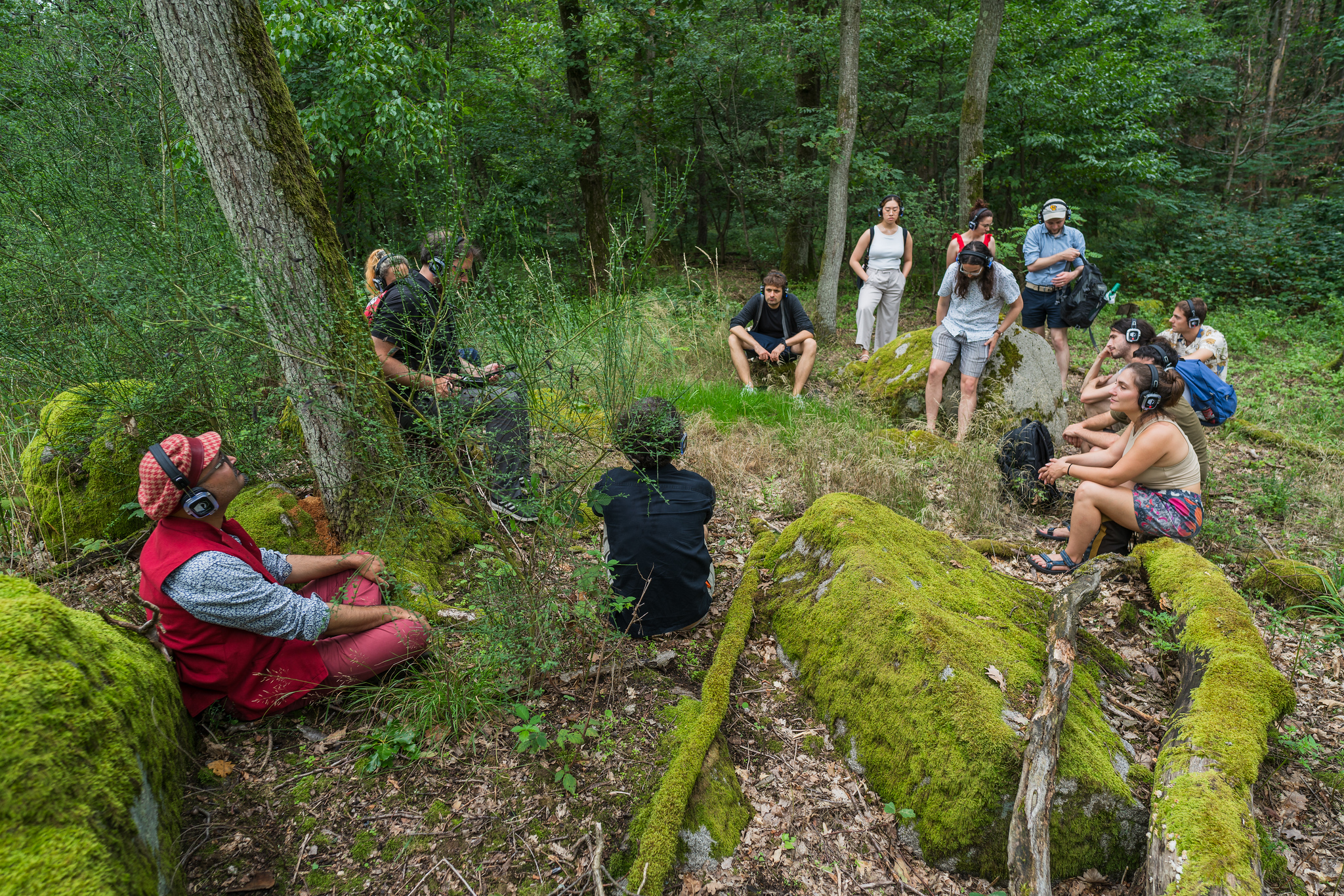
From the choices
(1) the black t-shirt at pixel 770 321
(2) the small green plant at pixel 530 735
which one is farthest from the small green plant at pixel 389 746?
(1) the black t-shirt at pixel 770 321

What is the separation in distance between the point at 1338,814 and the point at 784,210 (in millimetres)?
12592

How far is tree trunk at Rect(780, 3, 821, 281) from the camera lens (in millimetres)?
11828

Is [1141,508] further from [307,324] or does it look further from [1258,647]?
[307,324]

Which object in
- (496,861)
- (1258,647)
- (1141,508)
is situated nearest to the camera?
(496,861)

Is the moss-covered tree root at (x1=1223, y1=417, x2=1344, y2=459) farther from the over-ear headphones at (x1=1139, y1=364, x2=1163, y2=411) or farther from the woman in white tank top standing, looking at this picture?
the over-ear headphones at (x1=1139, y1=364, x2=1163, y2=411)

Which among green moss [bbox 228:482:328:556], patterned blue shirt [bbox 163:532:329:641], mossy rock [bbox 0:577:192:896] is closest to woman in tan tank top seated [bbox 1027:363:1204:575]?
patterned blue shirt [bbox 163:532:329:641]

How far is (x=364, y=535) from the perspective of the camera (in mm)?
3553

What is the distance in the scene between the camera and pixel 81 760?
5.52 feet

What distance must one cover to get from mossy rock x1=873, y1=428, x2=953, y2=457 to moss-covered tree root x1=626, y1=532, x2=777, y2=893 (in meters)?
2.73

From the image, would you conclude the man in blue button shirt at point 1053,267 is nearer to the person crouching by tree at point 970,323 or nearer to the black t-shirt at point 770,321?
the person crouching by tree at point 970,323

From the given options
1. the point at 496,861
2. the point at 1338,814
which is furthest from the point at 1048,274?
the point at 496,861

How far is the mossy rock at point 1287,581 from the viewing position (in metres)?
3.71

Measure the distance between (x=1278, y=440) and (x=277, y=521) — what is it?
8.53 m

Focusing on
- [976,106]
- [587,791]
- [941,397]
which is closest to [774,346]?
[941,397]
